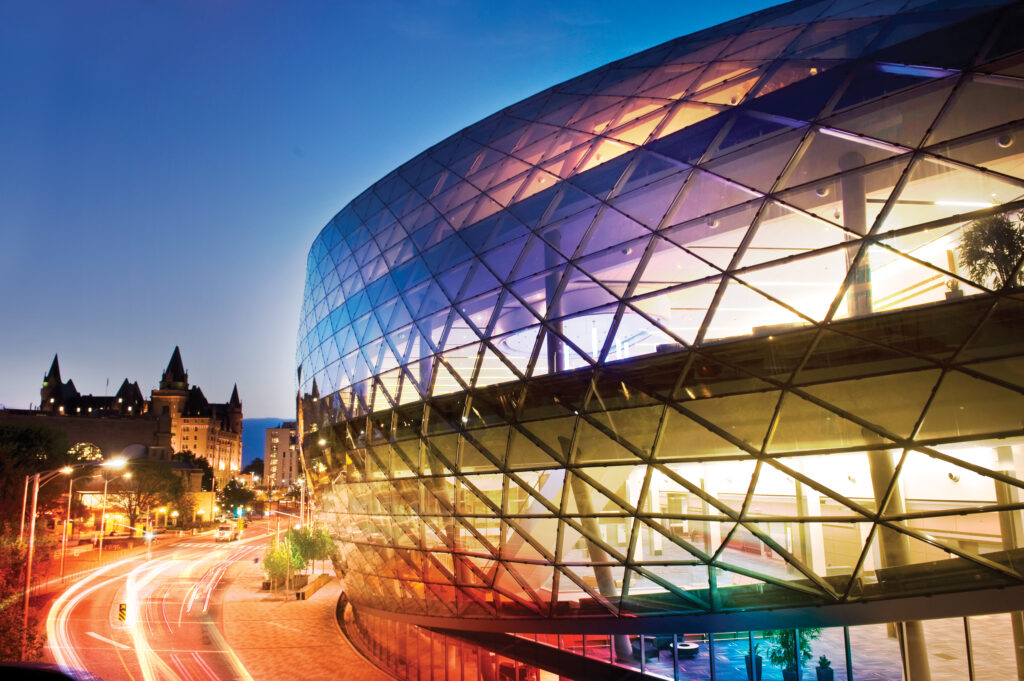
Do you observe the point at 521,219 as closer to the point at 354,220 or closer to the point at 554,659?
the point at 554,659

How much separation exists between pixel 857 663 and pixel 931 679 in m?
1.52

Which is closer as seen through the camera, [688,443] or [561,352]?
[688,443]

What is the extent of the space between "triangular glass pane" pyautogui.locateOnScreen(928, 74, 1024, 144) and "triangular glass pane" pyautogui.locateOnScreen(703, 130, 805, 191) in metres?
2.59

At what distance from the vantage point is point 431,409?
19.6m

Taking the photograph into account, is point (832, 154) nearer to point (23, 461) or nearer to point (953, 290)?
point (953, 290)

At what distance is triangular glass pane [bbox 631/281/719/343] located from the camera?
541 inches

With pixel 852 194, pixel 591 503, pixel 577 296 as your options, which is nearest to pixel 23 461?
pixel 591 503

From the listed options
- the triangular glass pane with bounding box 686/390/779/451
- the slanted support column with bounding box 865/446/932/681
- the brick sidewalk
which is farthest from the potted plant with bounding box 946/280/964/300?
the brick sidewalk

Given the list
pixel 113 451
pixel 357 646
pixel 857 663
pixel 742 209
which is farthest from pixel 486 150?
pixel 113 451

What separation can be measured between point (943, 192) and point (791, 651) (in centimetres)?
1112

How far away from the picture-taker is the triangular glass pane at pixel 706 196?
1422cm

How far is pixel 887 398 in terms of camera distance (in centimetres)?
1193

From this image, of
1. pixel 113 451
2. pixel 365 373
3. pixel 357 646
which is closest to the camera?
pixel 365 373

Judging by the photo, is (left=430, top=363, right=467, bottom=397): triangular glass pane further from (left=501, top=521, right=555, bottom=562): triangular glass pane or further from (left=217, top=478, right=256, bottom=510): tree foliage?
(left=217, top=478, right=256, bottom=510): tree foliage
